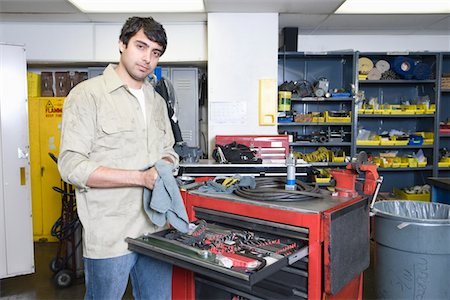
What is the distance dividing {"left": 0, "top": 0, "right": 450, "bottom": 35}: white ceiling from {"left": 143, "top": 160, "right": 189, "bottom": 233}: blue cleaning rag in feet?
8.79

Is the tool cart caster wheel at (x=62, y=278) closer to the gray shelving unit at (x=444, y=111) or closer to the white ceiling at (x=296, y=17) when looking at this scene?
the white ceiling at (x=296, y=17)

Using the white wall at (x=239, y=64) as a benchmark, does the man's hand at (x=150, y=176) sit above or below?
Result: below

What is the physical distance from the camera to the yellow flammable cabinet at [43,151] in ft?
12.7

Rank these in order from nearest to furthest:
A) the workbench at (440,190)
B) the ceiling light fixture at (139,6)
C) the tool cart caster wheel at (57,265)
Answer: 1. the workbench at (440,190)
2. the tool cart caster wheel at (57,265)
3. the ceiling light fixture at (139,6)

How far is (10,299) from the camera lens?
2.62 m

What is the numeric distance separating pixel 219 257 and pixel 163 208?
0.88 feet

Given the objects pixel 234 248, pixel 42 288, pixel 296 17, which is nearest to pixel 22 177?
pixel 42 288

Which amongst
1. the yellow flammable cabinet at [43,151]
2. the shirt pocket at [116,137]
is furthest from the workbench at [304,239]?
the yellow flammable cabinet at [43,151]

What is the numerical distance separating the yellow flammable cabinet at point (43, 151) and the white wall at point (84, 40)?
56 centimetres

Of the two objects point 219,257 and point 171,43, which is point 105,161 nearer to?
point 219,257

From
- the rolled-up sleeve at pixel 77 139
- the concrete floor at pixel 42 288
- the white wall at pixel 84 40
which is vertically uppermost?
the white wall at pixel 84 40

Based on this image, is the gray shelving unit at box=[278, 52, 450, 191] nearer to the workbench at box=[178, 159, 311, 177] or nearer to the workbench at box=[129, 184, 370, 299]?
the workbench at box=[178, 159, 311, 177]

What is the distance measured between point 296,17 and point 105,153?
329cm

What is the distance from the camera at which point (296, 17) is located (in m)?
3.91
